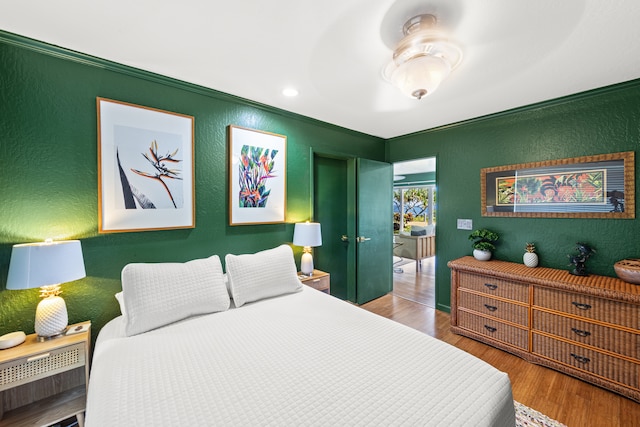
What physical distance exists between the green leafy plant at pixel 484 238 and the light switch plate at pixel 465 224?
143mm

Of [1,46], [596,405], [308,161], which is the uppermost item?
[1,46]

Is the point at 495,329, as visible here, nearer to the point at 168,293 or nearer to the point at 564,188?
the point at 564,188

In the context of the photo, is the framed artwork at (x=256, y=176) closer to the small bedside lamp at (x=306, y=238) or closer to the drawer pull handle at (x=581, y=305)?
the small bedside lamp at (x=306, y=238)

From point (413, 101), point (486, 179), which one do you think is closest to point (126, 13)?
point (413, 101)

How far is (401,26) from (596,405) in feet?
9.36

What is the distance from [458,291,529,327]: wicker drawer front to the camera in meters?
2.29

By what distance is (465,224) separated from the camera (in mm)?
3123

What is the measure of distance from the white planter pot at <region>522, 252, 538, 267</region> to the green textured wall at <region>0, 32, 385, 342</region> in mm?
3037

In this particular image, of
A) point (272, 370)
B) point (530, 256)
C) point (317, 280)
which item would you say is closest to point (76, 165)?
point (272, 370)

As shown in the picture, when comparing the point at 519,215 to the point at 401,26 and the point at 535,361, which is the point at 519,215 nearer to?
the point at 535,361

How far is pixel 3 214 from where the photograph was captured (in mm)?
1521

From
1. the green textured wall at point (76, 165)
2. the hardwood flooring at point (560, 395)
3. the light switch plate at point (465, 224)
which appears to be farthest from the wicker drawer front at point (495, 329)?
the green textured wall at point (76, 165)

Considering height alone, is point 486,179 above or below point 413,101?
below

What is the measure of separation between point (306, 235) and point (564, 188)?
2.57 meters
